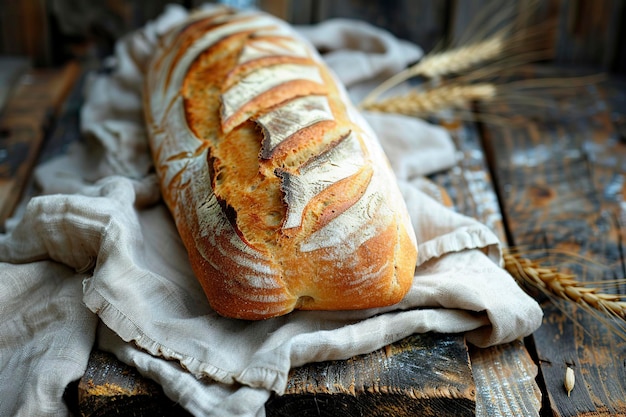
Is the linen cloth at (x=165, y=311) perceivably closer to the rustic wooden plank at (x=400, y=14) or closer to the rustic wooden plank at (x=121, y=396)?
the rustic wooden plank at (x=121, y=396)

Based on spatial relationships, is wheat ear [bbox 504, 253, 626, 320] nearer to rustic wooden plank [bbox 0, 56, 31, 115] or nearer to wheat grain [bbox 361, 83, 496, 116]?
wheat grain [bbox 361, 83, 496, 116]

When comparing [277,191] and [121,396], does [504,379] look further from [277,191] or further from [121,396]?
[121,396]

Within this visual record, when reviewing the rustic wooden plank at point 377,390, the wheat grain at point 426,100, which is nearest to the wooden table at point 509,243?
the rustic wooden plank at point 377,390

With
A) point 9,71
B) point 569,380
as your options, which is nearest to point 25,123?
point 9,71

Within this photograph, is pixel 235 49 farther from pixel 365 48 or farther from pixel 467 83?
pixel 467 83

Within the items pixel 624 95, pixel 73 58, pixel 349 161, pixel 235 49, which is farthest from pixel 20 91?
pixel 624 95
